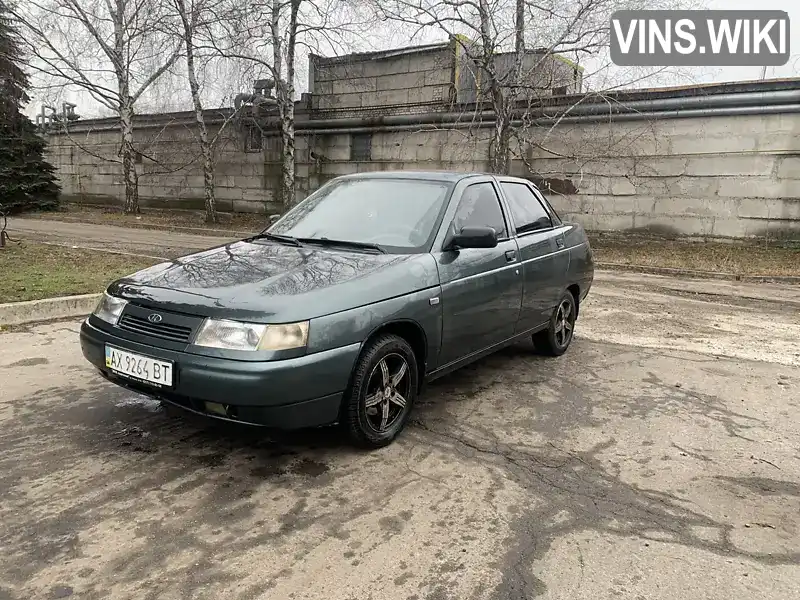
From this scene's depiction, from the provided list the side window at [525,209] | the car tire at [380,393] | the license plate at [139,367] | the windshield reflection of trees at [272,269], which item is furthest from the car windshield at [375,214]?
the license plate at [139,367]

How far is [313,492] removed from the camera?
306 cm

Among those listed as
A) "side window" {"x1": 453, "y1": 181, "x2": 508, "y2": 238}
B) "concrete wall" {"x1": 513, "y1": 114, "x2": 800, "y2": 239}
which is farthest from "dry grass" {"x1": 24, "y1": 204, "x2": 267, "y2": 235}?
"side window" {"x1": 453, "y1": 181, "x2": 508, "y2": 238}

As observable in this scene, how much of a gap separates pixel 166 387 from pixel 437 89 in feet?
53.4

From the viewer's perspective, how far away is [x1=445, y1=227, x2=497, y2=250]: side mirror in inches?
153

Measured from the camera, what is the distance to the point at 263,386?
2.96 metres

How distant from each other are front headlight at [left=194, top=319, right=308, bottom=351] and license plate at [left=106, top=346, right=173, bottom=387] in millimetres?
231

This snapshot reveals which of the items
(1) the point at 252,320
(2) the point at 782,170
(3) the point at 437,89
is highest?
(3) the point at 437,89

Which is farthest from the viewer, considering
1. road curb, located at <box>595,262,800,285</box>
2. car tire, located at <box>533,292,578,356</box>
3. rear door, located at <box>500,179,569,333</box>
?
road curb, located at <box>595,262,800,285</box>

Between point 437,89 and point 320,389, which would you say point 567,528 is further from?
point 437,89

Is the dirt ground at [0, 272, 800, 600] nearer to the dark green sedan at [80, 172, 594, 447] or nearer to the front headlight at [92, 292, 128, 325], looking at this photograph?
the dark green sedan at [80, 172, 594, 447]

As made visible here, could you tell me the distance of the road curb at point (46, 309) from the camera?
19.5ft

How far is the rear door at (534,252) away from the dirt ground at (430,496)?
60 centimetres

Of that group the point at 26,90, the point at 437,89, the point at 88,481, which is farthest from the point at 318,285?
the point at 26,90

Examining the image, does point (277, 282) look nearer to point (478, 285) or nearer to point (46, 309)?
point (478, 285)
